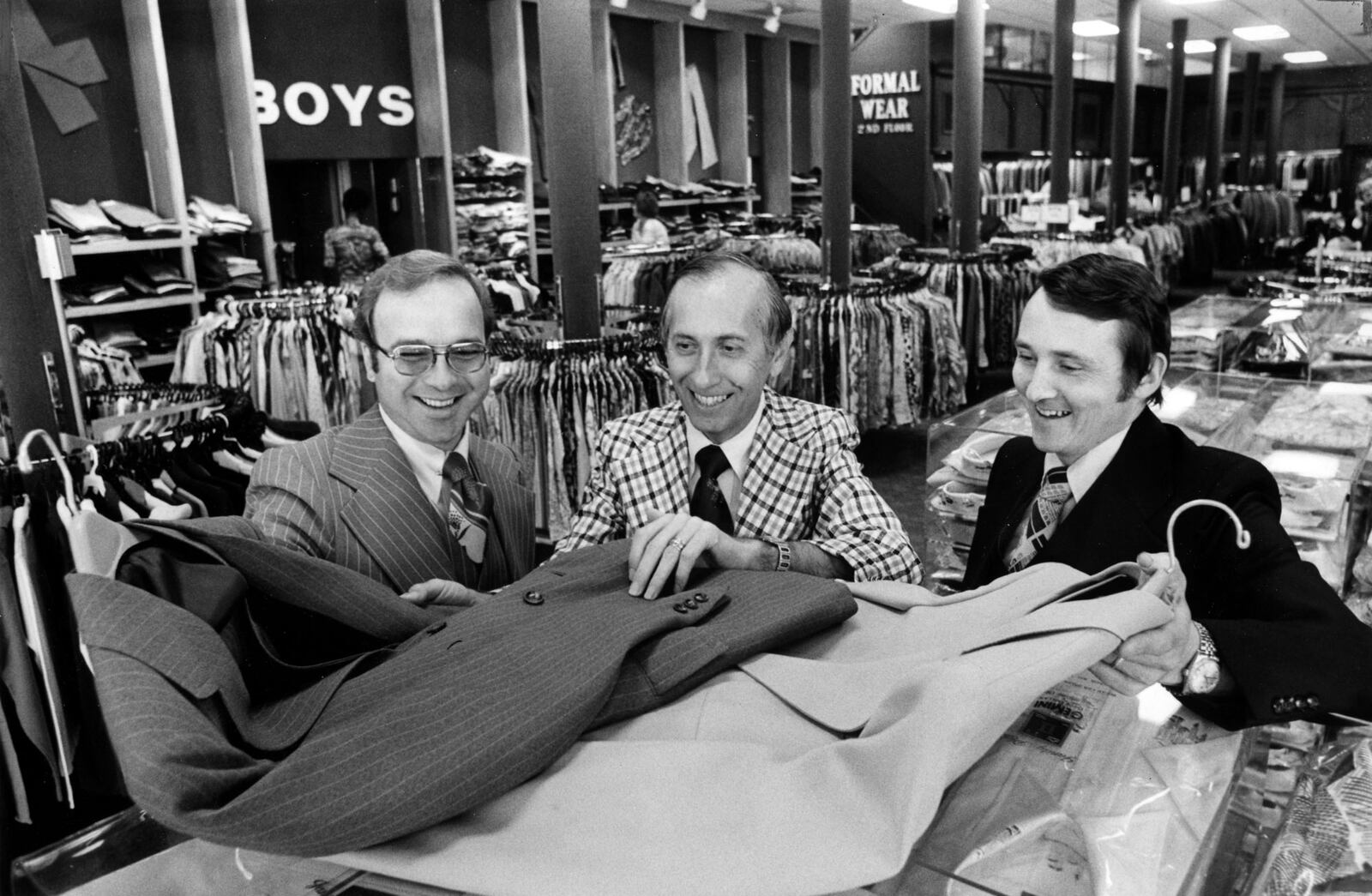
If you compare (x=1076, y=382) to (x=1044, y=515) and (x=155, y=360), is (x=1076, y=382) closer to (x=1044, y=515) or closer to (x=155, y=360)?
(x=1044, y=515)

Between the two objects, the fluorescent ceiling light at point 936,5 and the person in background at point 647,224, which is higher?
the fluorescent ceiling light at point 936,5

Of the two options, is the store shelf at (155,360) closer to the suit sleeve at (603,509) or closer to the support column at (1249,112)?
the suit sleeve at (603,509)

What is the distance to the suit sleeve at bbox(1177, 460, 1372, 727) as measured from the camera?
1146 mm

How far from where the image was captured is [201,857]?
973 mm

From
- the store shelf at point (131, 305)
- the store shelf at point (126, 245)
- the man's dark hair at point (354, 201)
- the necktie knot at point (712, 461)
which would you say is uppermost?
the man's dark hair at point (354, 201)

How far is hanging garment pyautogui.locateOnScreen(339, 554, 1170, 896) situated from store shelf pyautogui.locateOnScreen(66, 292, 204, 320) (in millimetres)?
6005

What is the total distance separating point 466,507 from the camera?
1944 mm

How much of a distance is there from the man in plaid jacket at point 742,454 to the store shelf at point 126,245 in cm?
542

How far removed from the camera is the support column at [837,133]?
6.50 metres

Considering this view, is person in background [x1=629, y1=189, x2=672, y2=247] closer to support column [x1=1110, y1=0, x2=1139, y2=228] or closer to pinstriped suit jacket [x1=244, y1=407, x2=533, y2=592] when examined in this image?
support column [x1=1110, y1=0, x2=1139, y2=228]

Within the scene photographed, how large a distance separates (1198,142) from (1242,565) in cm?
2451

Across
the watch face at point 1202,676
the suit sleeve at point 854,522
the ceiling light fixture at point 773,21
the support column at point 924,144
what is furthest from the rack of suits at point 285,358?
the support column at point 924,144

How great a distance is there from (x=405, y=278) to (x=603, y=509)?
22.2 inches

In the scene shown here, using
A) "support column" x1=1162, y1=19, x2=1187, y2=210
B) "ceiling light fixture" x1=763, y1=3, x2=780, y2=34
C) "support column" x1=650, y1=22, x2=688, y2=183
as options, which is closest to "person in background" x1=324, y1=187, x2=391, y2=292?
"support column" x1=650, y1=22, x2=688, y2=183
